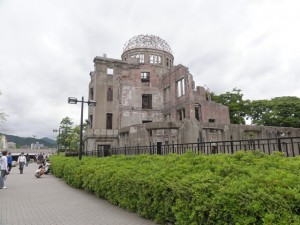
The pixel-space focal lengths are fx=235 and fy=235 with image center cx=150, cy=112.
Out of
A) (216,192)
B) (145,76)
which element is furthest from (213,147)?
(145,76)

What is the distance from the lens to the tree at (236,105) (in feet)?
149

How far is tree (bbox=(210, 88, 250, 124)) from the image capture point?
149ft

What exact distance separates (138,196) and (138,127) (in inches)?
743

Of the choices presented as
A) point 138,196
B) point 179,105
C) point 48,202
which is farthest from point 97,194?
point 179,105

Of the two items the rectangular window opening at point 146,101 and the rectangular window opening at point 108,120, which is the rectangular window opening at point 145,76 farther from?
the rectangular window opening at point 108,120

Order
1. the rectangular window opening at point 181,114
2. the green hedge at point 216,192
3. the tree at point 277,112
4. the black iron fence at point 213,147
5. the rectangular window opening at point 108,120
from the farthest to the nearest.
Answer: the tree at point 277,112, the rectangular window opening at point 108,120, the rectangular window opening at point 181,114, the black iron fence at point 213,147, the green hedge at point 216,192

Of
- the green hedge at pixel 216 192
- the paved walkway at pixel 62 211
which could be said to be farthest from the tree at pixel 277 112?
the paved walkway at pixel 62 211

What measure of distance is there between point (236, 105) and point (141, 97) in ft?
65.6

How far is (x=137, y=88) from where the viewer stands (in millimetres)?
36812

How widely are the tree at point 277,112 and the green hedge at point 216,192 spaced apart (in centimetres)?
4266

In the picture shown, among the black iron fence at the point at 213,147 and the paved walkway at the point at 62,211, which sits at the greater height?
the black iron fence at the point at 213,147

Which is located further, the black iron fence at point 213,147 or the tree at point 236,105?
the tree at point 236,105

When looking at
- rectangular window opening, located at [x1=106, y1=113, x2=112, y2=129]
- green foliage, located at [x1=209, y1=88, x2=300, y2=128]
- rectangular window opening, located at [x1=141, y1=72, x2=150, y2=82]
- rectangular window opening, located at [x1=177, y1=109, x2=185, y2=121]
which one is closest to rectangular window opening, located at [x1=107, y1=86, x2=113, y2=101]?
rectangular window opening, located at [x1=106, y1=113, x2=112, y2=129]

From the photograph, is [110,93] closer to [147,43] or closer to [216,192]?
[147,43]
